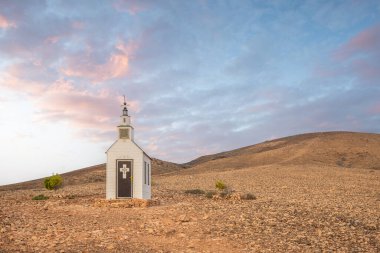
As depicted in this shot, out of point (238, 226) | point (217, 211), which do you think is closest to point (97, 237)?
point (238, 226)

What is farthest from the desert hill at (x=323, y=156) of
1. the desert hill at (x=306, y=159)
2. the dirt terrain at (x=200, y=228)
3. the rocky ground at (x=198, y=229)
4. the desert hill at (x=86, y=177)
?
the rocky ground at (x=198, y=229)

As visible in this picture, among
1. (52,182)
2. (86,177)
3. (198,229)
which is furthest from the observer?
(86,177)

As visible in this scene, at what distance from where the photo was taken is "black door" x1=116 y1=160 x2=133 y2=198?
27609mm

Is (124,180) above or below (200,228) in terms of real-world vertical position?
above

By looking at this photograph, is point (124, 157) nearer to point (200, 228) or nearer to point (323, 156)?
point (200, 228)

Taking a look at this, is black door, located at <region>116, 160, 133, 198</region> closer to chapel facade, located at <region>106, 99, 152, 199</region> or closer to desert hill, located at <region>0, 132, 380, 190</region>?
chapel facade, located at <region>106, 99, 152, 199</region>

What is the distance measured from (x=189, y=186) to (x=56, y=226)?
24.4 meters

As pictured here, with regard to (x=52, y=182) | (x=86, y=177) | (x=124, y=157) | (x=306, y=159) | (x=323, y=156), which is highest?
(x=323, y=156)

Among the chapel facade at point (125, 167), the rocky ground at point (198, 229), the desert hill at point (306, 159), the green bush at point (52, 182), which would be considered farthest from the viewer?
the desert hill at point (306, 159)

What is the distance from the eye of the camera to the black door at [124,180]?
27609mm

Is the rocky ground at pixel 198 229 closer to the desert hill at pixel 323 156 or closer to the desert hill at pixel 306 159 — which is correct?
the desert hill at pixel 306 159

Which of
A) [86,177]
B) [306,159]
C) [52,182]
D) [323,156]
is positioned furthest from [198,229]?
[323,156]

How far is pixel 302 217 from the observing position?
18.3m

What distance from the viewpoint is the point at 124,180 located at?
27.6 meters
